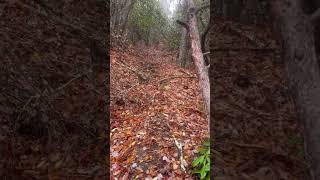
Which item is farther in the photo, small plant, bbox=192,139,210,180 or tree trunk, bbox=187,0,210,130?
tree trunk, bbox=187,0,210,130

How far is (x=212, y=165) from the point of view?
11.3ft

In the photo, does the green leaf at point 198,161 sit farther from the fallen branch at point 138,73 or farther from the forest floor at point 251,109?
the fallen branch at point 138,73

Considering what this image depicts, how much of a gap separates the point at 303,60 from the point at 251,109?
200cm

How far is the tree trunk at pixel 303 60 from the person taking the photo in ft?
4.49

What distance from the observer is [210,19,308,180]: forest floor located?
3.01 metres

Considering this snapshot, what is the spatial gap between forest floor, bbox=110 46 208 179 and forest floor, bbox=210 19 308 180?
55.3 inches

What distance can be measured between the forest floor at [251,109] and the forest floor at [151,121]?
140cm

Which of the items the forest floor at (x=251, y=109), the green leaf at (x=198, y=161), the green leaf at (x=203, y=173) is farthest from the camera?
the green leaf at (x=198, y=161)

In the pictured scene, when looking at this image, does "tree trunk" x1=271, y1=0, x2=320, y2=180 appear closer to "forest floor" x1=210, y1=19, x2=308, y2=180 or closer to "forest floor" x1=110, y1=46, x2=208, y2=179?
"forest floor" x1=210, y1=19, x2=308, y2=180

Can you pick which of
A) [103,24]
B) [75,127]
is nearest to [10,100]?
[75,127]

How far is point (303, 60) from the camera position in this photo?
4.54ft

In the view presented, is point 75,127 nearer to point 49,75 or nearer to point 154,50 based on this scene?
point 49,75

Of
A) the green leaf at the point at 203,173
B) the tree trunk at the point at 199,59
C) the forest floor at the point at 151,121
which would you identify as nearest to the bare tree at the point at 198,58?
the tree trunk at the point at 199,59

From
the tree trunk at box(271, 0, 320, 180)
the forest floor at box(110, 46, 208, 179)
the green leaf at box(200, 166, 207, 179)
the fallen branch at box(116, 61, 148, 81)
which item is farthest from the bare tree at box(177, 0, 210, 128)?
the tree trunk at box(271, 0, 320, 180)
